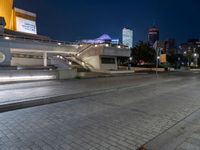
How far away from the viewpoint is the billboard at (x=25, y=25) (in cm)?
5195

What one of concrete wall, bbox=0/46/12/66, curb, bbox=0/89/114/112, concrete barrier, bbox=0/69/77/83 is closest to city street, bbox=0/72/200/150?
curb, bbox=0/89/114/112

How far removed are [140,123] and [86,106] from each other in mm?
2962

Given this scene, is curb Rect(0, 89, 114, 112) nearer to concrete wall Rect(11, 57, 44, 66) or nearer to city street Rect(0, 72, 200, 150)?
city street Rect(0, 72, 200, 150)

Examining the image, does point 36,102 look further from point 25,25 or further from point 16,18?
point 25,25

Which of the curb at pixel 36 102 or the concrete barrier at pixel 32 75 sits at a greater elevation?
the concrete barrier at pixel 32 75

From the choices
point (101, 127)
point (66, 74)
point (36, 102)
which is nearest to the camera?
point (101, 127)

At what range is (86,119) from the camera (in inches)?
262

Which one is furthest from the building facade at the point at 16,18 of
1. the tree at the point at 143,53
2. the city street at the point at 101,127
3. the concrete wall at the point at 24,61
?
the city street at the point at 101,127

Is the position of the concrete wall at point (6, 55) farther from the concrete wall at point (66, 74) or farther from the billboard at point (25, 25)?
the billboard at point (25, 25)

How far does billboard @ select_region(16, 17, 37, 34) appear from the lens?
51953mm

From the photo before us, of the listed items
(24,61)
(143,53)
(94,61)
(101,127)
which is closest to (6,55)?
(24,61)

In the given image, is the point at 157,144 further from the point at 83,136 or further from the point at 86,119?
the point at 86,119

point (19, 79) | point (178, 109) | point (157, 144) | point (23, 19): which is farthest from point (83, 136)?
point (23, 19)

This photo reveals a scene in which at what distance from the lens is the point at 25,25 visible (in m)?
53.7
